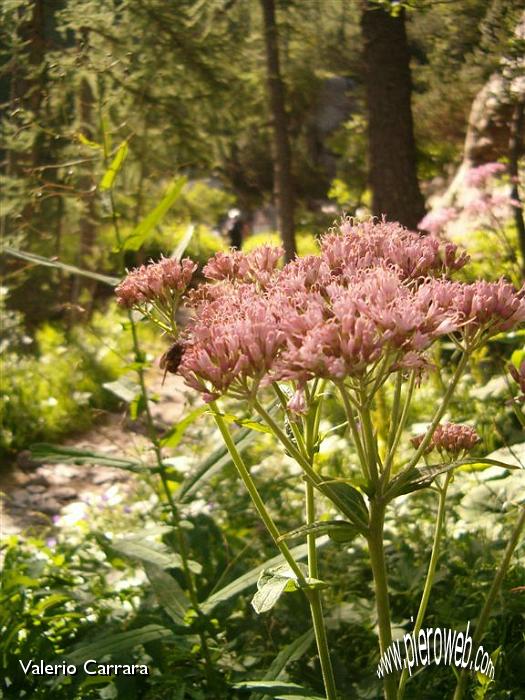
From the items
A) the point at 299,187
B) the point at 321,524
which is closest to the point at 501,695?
the point at 321,524

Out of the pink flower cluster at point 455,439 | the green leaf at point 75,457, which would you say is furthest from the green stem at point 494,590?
the green leaf at point 75,457

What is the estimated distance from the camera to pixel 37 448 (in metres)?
2.21

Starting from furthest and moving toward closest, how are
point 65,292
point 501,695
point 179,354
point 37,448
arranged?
point 65,292 < point 37,448 < point 501,695 < point 179,354

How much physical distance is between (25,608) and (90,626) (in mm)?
320

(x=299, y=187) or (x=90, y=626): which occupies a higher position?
(x=90, y=626)

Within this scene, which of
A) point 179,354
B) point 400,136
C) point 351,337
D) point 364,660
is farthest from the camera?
point 400,136

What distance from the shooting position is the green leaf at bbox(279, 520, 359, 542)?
1.40m

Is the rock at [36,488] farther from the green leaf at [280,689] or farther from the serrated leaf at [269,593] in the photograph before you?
the serrated leaf at [269,593]

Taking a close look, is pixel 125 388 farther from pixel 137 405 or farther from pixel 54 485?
pixel 54 485

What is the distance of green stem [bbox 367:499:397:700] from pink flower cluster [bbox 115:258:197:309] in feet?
2.23

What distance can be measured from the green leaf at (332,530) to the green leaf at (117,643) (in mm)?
838

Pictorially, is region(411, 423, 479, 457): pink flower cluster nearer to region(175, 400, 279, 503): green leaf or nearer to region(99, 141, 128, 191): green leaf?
region(175, 400, 279, 503): green leaf

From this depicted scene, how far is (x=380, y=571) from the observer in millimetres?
1546

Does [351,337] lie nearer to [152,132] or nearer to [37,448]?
[37,448]
